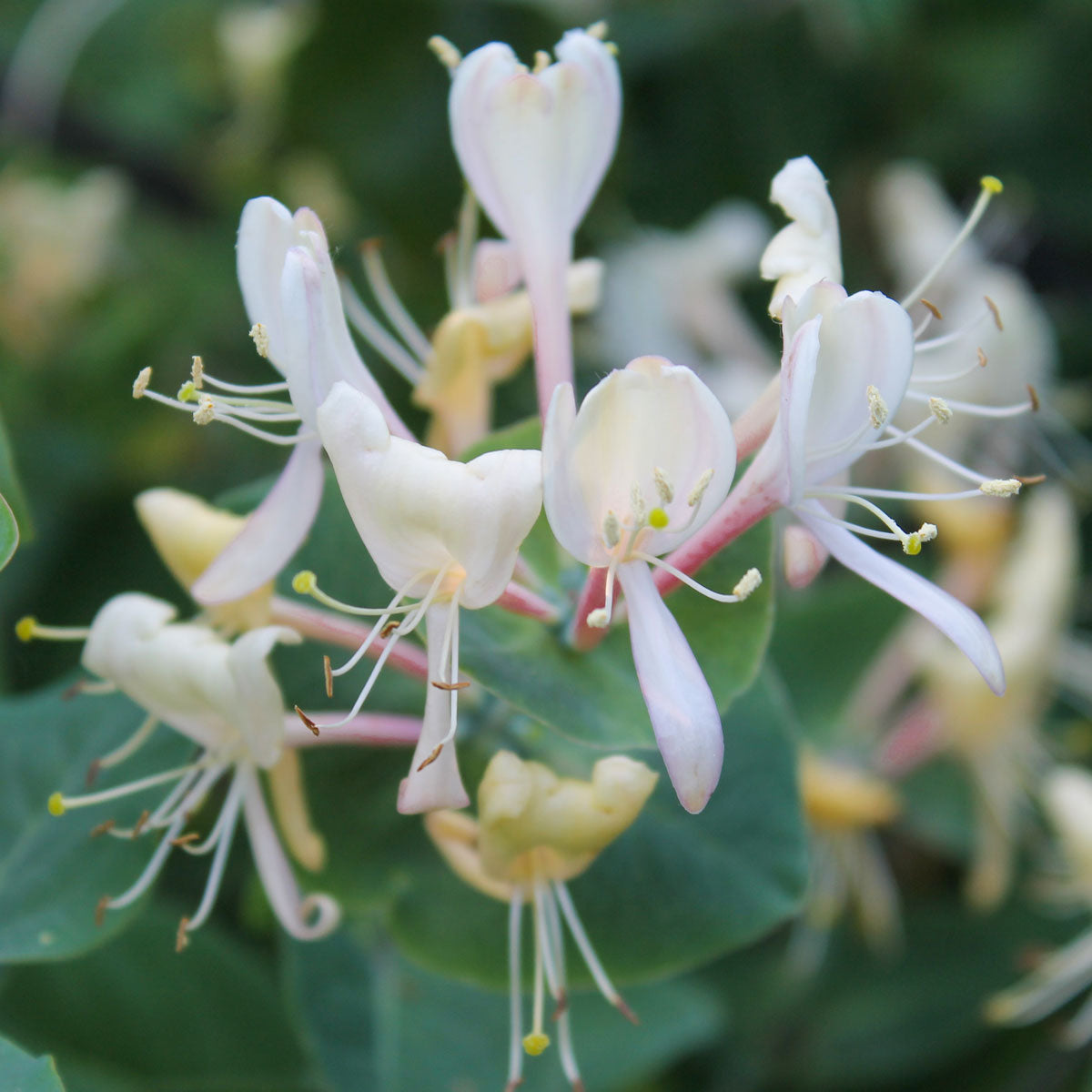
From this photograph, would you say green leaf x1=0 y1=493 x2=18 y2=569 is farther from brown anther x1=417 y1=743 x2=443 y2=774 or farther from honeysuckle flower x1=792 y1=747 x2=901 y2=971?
honeysuckle flower x1=792 y1=747 x2=901 y2=971

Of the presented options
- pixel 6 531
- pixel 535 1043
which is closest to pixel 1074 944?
pixel 535 1043

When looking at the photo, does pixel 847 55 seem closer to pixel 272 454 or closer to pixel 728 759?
pixel 272 454

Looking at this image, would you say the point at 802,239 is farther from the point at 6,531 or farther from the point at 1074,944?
the point at 1074,944

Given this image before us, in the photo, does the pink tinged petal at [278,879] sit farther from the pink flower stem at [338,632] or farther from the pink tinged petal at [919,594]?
the pink tinged petal at [919,594]

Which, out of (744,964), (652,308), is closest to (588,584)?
(744,964)

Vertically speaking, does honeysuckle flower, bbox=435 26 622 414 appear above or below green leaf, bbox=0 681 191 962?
above

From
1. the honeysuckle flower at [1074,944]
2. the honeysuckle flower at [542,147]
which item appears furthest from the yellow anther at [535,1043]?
the honeysuckle flower at [1074,944]

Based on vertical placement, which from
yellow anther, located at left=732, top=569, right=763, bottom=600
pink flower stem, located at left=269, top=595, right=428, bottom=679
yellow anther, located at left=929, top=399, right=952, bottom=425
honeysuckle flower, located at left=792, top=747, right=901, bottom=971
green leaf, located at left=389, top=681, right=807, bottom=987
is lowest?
honeysuckle flower, located at left=792, top=747, right=901, bottom=971

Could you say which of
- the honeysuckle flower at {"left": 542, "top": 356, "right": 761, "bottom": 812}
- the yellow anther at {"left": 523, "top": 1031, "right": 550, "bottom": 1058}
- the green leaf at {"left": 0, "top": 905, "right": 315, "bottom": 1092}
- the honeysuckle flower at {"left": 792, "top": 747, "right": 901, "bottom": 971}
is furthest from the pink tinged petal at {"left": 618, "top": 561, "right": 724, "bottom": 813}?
the green leaf at {"left": 0, "top": 905, "right": 315, "bottom": 1092}
